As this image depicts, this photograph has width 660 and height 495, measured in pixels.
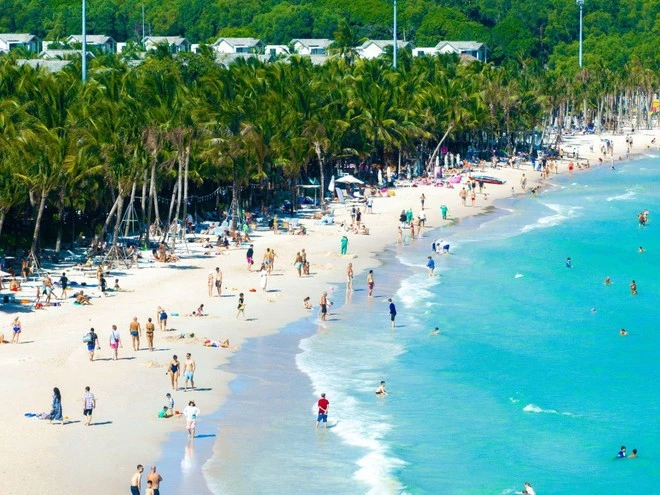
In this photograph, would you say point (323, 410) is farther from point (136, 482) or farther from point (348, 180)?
point (348, 180)

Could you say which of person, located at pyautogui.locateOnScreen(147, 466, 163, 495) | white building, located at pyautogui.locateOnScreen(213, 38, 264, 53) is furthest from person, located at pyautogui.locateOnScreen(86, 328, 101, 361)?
white building, located at pyautogui.locateOnScreen(213, 38, 264, 53)

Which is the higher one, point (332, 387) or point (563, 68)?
point (563, 68)

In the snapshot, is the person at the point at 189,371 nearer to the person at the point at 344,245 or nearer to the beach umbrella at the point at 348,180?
the person at the point at 344,245

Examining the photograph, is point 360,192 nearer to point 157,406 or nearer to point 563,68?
point 157,406

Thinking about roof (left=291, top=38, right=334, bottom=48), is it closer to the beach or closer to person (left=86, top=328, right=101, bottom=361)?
the beach

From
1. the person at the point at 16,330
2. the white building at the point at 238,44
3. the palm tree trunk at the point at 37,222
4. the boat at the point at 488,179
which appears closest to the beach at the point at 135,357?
A: the person at the point at 16,330

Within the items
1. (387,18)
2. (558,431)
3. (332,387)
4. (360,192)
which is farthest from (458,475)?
(387,18)
